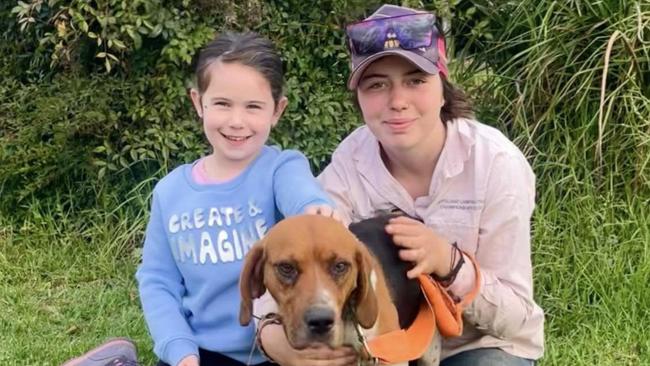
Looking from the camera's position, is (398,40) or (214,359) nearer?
(398,40)

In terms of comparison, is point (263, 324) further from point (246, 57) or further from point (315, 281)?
point (246, 57)

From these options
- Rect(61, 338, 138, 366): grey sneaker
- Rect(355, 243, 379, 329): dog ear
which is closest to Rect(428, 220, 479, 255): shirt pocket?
Rect(355, 243, 379, 329): dog ear

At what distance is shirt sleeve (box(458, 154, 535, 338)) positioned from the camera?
348 cm

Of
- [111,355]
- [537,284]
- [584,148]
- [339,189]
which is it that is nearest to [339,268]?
[339,189]

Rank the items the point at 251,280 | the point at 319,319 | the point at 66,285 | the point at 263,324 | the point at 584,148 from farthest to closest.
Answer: the point at 66,285 → the point at 584,148 → the point at 263,324 → the point at 251,280 → the point at 319,319

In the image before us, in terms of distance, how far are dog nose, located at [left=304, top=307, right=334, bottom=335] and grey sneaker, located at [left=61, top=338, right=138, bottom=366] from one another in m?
1.87

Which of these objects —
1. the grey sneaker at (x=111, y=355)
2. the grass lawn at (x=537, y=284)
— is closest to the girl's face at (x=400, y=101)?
the grass lawn at (x=537, y=284)

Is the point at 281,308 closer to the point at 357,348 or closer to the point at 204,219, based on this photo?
the point at 357,348

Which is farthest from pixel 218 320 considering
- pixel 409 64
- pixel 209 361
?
pixel 409 64

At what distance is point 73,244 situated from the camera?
607 cm

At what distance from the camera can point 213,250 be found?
12.0ft

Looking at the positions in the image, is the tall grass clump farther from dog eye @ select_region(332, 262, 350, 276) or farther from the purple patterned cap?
dog eye @ select_region(332, 262, 350, 276)

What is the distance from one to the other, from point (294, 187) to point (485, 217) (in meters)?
0.73

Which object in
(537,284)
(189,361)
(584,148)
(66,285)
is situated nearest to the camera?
(189,361)
